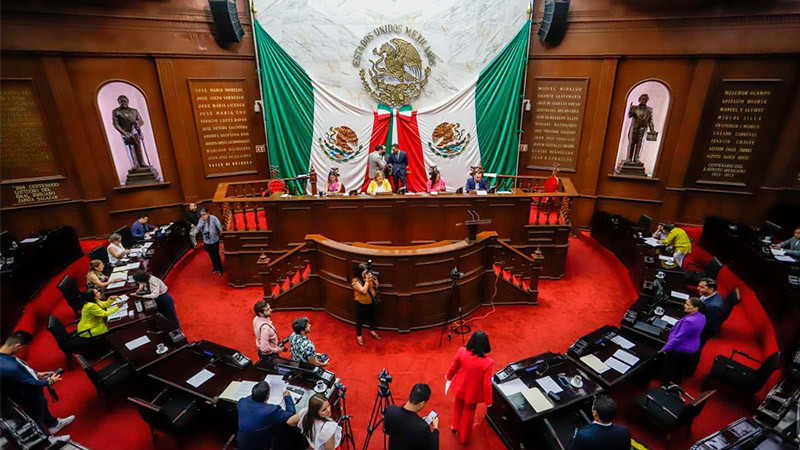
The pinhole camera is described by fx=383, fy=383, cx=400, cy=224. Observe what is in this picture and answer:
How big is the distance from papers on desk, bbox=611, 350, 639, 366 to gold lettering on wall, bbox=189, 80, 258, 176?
8883 millimetres

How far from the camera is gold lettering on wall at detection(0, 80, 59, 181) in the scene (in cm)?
754

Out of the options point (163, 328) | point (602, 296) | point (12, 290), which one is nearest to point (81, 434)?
point (163, 328)

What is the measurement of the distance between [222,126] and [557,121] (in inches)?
325

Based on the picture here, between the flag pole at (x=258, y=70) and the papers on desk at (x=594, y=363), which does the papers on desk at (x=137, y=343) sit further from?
the flag pole at (x=258, y=70)

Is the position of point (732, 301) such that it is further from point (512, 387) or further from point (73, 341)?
point (73, 341)

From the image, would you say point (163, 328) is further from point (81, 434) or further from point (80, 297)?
point (80, 297)

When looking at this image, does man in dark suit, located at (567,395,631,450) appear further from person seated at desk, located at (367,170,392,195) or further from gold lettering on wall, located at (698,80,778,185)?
gold lettering on wall, located at (698,80,778,185)

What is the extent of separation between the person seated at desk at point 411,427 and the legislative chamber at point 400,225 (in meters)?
0.02

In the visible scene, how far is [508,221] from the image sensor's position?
25.4 ft

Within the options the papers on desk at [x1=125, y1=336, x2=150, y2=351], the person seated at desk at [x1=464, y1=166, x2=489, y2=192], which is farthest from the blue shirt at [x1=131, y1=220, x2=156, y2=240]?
the person seated at desk at [x1=464, y1=166, x2=489, y2=192]

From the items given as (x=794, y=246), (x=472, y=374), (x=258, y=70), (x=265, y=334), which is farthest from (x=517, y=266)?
(x=258, y=70)

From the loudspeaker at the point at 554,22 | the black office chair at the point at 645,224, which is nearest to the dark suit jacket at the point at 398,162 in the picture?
the loudspeaker at the point at 554,22

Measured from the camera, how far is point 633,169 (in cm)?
923

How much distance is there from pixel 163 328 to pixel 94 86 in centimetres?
620
